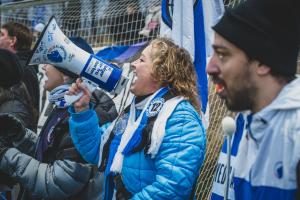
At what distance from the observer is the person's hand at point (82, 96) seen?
307 centimetres

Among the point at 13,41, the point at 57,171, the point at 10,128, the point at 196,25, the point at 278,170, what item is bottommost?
the point at 57,171

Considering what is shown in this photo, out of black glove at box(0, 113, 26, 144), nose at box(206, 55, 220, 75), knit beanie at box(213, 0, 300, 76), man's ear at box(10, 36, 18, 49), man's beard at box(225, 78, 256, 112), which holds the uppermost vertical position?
knit beanie at box(213, 0, 300, 76)

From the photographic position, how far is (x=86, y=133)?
308 cm

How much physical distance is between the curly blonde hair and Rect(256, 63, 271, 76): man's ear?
3.41ft

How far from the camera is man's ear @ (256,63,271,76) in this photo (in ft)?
6.19

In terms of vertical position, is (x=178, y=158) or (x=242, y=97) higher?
(x=242, y=97)

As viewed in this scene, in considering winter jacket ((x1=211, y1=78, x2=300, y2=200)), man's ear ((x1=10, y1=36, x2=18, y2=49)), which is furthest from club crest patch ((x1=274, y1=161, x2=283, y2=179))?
man's ear ((x1=10, y1=36, x2=18, y2=49))

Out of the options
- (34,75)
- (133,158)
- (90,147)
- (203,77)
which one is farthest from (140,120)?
(34,75)

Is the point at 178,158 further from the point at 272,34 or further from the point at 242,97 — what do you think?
the point at 272,34

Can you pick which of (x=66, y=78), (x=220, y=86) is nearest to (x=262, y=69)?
(x=220, y=86)

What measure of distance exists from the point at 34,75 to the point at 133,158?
7.20 feet

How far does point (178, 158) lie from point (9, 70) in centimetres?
157

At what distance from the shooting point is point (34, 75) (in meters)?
4.73

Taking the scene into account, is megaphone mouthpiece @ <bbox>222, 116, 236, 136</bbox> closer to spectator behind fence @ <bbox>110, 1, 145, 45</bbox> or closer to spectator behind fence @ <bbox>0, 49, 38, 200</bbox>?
spectator behind fence @ <bbox>0, 49, 38, 200</bbox>
